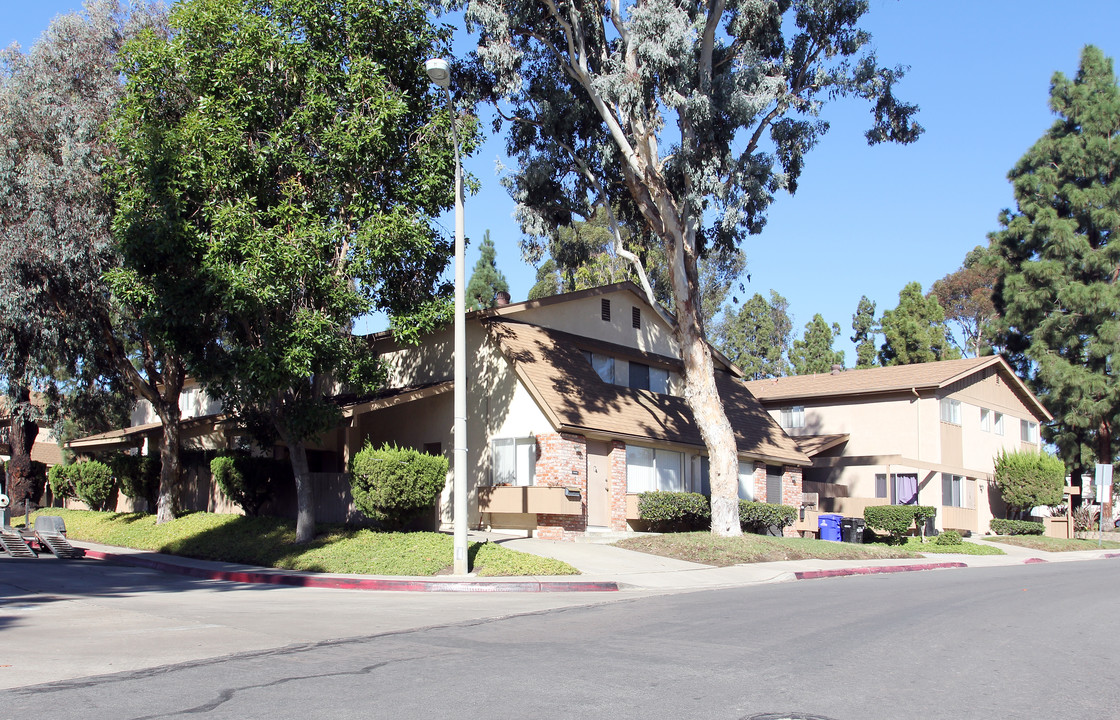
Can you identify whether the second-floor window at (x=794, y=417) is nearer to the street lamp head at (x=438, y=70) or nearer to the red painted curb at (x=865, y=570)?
the red painted curb at (x=865, y=570)

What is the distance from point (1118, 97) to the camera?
47125 mm

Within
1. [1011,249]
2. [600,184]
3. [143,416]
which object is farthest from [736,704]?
[1011,249]

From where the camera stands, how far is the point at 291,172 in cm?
1988

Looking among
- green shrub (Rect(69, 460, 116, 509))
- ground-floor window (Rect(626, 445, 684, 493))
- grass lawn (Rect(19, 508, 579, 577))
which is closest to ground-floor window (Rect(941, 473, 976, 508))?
ground-floor window (Rect(626, 445, 684, 493))

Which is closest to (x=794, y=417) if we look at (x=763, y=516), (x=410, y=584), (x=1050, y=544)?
(x=1050, y=544)

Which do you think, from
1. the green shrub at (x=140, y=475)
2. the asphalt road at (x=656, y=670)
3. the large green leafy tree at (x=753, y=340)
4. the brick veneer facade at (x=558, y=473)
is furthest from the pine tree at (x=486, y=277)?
the asphalt road at (x=656, y=670)

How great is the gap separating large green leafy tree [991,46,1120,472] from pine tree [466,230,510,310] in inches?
1128

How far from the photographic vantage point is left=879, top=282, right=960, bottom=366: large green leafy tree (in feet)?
177

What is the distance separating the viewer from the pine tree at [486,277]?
2235 inches

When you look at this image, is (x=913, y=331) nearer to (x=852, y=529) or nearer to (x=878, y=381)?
(x=878, y=381)

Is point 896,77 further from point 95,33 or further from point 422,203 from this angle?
point 95,33

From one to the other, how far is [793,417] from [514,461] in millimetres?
19565

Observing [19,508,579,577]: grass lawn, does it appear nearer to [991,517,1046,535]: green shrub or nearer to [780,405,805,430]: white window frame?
[780,405,805,430]: white window frame

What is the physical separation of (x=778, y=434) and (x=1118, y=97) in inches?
1188
